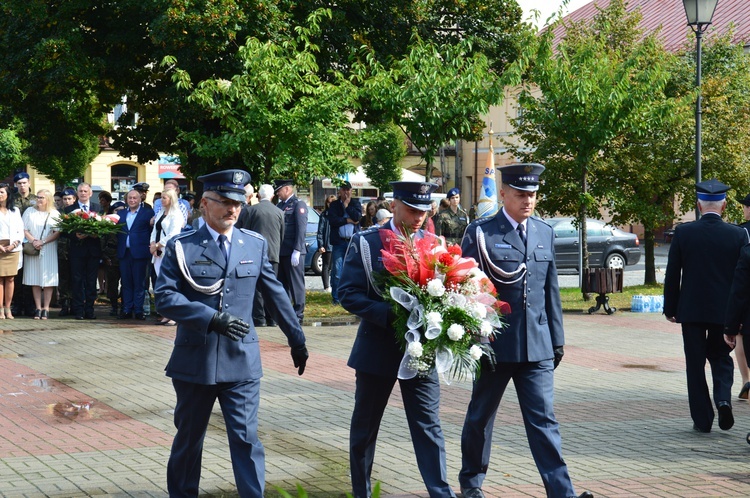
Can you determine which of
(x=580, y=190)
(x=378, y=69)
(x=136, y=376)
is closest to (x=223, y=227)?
(x=136, y=376)

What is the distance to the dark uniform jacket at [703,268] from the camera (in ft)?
27.8

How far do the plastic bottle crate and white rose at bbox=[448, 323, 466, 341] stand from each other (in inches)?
532

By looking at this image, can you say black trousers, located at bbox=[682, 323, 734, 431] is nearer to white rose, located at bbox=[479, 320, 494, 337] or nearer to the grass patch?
white rose, located at bbox=[479, 320, 494, 337]

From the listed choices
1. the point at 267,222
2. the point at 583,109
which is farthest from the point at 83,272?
the point at 583,109

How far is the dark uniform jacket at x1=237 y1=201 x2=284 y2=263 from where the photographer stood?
14.4 meters

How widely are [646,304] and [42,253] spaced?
9971 mm

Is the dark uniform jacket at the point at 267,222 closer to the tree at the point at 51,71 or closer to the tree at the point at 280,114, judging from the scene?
the tree at the point at 280,114

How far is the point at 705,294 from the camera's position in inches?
333

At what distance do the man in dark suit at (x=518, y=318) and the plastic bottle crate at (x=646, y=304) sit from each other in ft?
40.7

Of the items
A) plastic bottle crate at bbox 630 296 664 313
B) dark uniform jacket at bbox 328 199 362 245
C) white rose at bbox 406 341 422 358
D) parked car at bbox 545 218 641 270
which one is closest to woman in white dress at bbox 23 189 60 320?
dark uniform jacket at bbox 328 199 362 245

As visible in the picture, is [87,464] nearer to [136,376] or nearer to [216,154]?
[136,376]

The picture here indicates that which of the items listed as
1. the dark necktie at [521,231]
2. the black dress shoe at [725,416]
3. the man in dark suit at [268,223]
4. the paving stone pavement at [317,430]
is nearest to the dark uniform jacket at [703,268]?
the black dress shoe at [725,416]

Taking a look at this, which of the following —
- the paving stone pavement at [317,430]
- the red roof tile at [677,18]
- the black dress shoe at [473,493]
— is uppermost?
the red roof tile at [677,18]

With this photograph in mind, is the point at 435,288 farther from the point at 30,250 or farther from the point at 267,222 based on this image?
the point at 30,250
